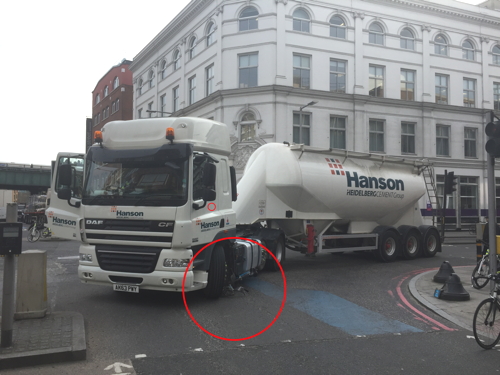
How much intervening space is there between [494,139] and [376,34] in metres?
28.5

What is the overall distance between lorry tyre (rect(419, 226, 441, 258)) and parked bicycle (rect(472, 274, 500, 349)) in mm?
10305

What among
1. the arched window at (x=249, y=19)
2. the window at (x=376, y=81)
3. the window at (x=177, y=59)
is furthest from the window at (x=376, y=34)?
the window at (x=177, y=59)

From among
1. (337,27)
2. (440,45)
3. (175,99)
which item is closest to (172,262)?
Result: (337,27)

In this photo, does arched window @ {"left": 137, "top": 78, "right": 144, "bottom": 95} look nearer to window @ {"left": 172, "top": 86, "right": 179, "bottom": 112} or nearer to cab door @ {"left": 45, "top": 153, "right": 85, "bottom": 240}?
window @ {"left": 172, "top": 86, "right": 179, "bottom": 112}

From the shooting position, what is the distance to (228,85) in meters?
30.2

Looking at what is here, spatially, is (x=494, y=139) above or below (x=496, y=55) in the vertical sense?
below

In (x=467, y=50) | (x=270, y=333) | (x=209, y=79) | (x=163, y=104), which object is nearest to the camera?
(x=270, y=333)

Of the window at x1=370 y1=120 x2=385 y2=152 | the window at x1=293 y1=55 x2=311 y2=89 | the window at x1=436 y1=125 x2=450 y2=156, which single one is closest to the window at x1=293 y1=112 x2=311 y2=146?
the window at x1=293 y1=55 x2=311 y2=89

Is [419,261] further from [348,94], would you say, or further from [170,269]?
[348,94]

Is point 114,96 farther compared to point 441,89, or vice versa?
point 114,96

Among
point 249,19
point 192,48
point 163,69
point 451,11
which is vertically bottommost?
point 192,48

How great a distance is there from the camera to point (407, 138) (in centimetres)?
3409

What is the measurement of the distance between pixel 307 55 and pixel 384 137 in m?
8.52

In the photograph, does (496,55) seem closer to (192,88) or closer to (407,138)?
(407,138)
